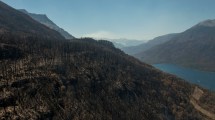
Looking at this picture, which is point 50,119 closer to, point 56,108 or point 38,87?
point 56,108

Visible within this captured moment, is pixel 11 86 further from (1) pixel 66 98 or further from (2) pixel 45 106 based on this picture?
(1) pixel 66 98

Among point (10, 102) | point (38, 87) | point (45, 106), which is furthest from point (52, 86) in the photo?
point (10, 102)

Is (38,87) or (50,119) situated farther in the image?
(38,87)

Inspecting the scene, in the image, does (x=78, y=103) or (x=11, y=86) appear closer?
(x=11, y=86)

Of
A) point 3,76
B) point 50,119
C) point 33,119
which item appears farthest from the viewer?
point 3,76

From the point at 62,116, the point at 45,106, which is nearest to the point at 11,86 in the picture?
the point at 45,106

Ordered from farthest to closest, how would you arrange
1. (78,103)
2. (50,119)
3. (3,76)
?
(78,103)
(3,76)
(50,119)

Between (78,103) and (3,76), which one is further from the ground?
(3,76)

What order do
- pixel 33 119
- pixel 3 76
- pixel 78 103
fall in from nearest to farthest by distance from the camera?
pixel 33 119 < pixel 3 76 < pixel 78 103

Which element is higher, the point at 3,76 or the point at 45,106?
the point at 3,76
